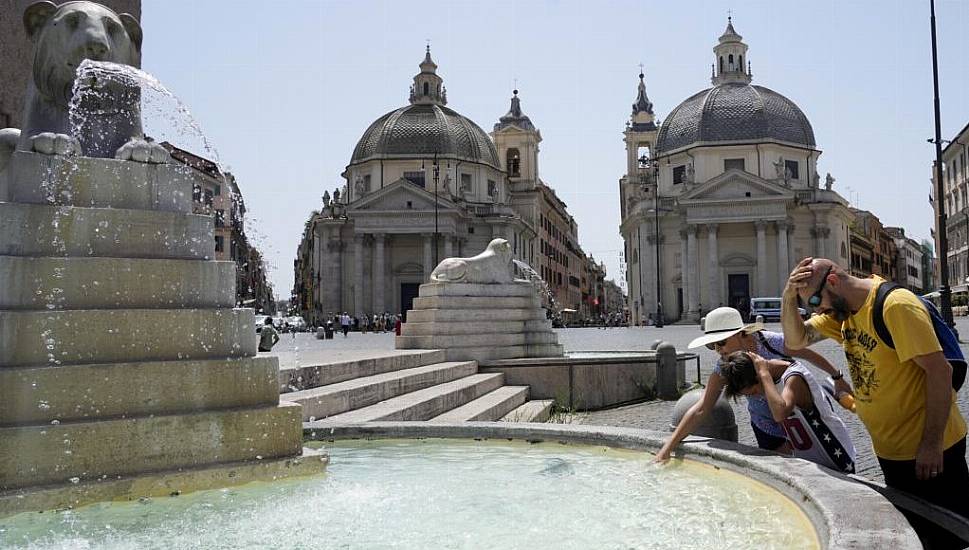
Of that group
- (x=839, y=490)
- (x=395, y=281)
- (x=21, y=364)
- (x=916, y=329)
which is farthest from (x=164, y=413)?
(x=395, y=281)

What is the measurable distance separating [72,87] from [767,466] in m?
4.55

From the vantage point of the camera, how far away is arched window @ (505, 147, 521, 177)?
80.1 meters

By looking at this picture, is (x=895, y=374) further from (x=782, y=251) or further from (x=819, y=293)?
(x=782, y=251)

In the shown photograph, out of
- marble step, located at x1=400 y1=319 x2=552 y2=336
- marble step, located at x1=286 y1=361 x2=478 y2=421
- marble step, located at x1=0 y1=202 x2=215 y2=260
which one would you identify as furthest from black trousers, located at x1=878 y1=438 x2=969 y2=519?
marble step, located at x1=400 y1=319 x2=552 y2=336

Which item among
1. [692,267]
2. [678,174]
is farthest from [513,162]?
[692,267]

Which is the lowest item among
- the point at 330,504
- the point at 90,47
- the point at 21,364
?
the point at 330,504

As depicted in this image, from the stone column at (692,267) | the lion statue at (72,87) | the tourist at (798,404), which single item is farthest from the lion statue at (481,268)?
the stone column at (692,267)

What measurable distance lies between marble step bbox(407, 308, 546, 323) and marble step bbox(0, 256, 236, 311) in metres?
8.33

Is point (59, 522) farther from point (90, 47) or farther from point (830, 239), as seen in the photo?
point (830, 239)

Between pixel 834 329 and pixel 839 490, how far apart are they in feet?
2.47

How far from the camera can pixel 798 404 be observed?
4395mm

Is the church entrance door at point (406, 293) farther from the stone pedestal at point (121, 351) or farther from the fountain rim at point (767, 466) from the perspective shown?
the stone pedestal at point (121, 351)

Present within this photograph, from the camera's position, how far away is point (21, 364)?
4059 millimetres

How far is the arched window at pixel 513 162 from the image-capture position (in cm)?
8012
